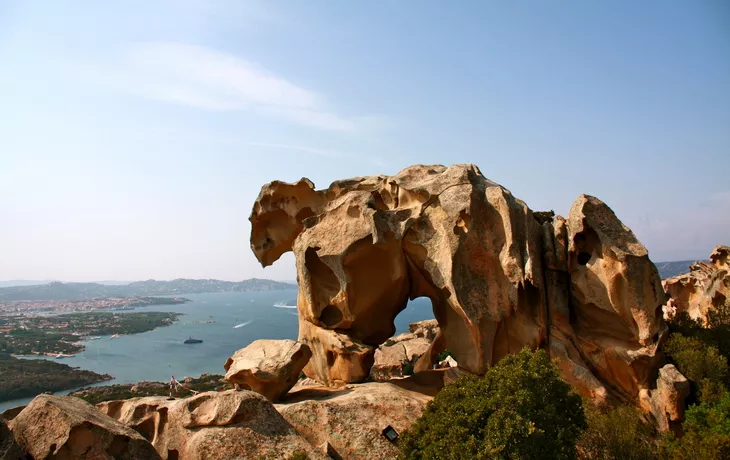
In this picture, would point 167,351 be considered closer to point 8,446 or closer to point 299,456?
point 8,446

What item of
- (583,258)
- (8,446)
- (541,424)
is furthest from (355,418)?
(583,258)

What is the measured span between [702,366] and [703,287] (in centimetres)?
2699

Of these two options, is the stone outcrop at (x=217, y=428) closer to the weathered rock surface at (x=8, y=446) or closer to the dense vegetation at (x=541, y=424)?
the dense vegetation at (x=541, y=424)

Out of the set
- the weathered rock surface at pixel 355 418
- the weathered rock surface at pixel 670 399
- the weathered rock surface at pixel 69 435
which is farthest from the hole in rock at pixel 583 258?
the weathered rock surface at pixel 69 435

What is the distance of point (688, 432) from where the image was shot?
17.4 metres

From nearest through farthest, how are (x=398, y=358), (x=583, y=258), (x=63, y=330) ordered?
(x=583, y=258) < (x=398, y=358) < (x=63, y=330)

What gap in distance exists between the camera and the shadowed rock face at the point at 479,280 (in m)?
21.0

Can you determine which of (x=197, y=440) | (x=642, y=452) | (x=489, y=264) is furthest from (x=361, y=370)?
(x=642, y=452)

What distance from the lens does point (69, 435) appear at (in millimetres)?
14641

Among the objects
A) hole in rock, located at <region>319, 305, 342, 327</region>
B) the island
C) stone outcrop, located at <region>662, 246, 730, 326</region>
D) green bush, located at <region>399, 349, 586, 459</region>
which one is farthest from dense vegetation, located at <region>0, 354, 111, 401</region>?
stone outcrop, located at <region>662, 246, 730, 326</region>

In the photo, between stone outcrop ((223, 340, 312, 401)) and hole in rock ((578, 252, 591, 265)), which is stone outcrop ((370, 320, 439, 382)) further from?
hole in rock ((578, 252, 591, 265))

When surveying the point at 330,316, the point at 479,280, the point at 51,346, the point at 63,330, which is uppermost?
the point at 479,280

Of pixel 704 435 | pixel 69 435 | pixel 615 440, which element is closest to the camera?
pixel 69 435

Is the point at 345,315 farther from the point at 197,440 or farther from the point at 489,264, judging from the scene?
the point at 197,440
